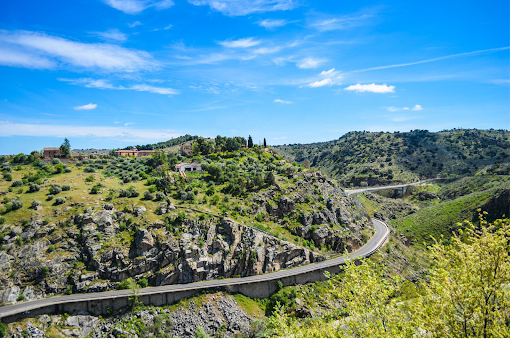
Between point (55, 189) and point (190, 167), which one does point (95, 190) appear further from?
point (190, 167)

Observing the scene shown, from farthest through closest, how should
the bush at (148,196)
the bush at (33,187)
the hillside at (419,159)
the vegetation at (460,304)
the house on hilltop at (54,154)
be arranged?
the hillside at (419,159)
the house on hilltop at (54,154)
the bush at (148,196)
the bush at (33,187)
the vegetation at (460,304)

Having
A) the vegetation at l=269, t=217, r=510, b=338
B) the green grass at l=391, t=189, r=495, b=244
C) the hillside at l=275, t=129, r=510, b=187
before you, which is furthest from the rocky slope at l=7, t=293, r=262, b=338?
the hillside at l=275, t=129, r=510, b=187

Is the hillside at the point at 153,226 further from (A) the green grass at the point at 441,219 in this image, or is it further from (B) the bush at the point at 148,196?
(A) the green grass at the point at 441,219

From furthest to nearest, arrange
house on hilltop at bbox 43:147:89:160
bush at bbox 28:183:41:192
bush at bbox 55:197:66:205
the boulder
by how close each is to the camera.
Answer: house on hilltop at bbox 43:147:89:160, bush at bbox 28:183:41:192, bush at bbox 55:197:66:205, the boulder

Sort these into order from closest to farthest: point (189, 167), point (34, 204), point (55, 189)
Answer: point (34, 204) < point (55, 189) < point (189, 167)

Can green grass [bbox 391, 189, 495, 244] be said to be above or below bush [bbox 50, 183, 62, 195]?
below

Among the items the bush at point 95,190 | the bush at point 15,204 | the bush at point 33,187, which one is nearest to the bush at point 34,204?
the bush at point 15,204

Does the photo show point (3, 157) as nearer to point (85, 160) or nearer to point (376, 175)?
point (85, 160)

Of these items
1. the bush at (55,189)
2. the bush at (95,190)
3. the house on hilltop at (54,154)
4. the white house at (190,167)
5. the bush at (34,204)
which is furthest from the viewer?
the house on hilltop at (54,154)

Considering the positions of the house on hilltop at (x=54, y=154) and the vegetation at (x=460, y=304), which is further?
the house on hilltop at (x=54, y=154)

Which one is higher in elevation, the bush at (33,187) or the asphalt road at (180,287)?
the bush at (33,187)

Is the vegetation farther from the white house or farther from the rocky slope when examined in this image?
the white house

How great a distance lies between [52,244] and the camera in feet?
167

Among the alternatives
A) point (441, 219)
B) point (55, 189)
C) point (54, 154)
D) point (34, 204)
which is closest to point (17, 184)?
point (55, 189)
